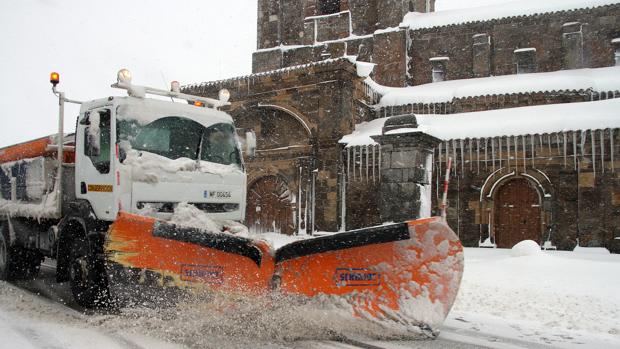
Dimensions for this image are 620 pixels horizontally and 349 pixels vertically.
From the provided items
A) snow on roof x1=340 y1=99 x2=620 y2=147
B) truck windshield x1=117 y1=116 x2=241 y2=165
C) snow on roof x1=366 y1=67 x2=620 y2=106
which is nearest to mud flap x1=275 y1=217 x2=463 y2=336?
truck windshield x1=117 y1=116 x2=241 y2=165

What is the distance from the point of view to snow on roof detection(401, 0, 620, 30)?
2106 centimetres

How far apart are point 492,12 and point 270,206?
45.7ft

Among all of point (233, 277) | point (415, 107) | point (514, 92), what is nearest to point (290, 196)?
point (415, 107)

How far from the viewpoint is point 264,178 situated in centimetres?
1942

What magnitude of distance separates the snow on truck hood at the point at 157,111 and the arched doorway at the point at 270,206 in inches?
465

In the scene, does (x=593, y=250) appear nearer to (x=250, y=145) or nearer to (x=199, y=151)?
(x=250, y=145)

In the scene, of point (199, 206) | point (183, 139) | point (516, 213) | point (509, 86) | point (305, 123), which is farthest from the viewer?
point (305, 123)

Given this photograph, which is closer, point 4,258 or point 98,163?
point 98,163

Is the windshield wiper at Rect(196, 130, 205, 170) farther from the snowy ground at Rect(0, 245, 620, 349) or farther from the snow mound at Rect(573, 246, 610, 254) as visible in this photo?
the snow mound at Rect(573, 246, 610, 254)

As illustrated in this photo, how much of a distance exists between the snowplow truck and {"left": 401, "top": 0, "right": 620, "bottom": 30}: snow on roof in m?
18.1

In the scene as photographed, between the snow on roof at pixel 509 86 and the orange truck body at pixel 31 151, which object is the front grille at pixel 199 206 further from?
the snow on roof at pixel 509 86

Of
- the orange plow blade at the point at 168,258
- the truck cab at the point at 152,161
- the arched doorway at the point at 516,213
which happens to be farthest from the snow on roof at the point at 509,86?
the orange plow blade at the point at 168,258

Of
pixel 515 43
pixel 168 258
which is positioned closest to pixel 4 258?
pixel 168 258

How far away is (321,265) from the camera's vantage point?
189 inches
